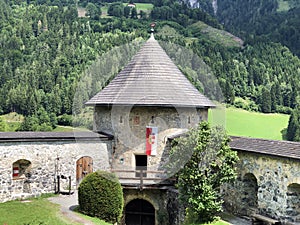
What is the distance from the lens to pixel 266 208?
13.5 meters

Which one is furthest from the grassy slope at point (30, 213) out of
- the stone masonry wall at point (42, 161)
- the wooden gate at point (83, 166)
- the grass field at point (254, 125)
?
the grass field at point (254, 125)

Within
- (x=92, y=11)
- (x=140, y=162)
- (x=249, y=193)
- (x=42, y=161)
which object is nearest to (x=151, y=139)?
(x=140, y=162)

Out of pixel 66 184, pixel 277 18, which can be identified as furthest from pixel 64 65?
pixel 277 18

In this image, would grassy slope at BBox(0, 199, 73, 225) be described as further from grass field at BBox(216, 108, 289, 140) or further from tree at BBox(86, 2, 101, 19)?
tree at BBox(86, 2, 101, 19)

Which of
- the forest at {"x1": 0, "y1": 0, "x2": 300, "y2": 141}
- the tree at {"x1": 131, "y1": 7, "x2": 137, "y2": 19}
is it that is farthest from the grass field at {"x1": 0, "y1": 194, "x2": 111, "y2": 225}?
the tree at {"x1": 131, "y1": 7, "x2": 137, "y2": 19}

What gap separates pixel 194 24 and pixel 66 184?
94209 millimetres

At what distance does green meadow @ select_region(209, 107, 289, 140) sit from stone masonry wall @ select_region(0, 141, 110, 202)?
28894 millimetres

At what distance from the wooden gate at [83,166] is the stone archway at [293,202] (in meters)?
8.27

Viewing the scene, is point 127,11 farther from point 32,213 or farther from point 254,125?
point 32,213

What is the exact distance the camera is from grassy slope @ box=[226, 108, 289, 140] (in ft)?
161

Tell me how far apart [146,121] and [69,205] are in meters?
4.58

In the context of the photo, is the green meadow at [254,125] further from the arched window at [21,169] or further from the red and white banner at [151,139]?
the arched window at [21,169]

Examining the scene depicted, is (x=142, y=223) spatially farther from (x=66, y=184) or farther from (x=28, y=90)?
(x=28, y=90)

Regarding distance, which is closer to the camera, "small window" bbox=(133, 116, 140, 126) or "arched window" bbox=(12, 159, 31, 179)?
"arched window" bbox=(12, 159, 31, 179)
